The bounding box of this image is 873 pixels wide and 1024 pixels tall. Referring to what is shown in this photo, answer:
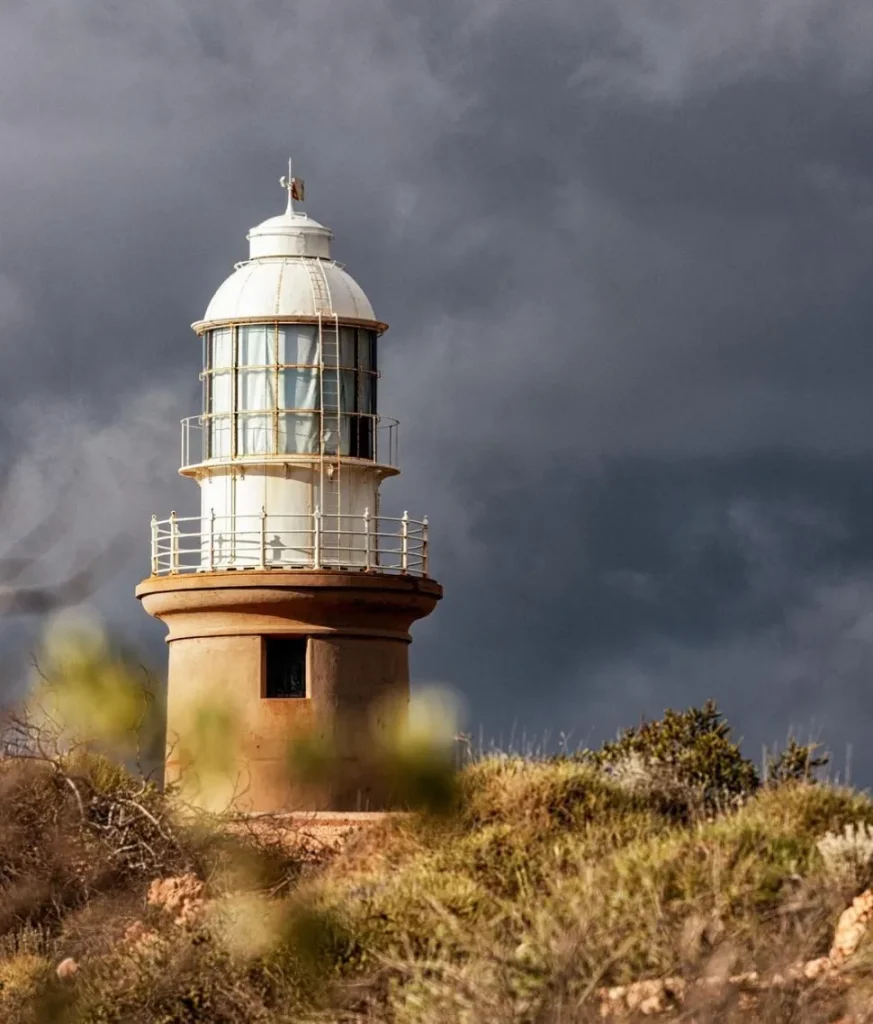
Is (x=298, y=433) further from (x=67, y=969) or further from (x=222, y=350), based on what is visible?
(x=67, y=969)

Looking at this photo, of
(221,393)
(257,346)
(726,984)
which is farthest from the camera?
(221,393)

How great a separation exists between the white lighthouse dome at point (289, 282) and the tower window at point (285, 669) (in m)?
4.11

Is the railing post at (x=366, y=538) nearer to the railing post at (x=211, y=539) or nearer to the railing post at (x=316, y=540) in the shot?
the railing post at (x=316, y=540)

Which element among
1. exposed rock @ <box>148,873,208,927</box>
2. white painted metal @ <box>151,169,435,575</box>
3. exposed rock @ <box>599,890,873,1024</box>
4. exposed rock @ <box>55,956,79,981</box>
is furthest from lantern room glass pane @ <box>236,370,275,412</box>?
exposed rock @ <box>599,890,873,1024</box>

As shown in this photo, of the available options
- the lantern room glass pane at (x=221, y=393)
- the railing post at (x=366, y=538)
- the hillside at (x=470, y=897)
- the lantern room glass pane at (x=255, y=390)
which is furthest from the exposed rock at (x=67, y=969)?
the lantern room glass pane at (x=221, y=393)

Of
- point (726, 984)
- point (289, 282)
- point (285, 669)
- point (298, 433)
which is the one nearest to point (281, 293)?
point (289, 282)

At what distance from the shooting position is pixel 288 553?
2902 cm

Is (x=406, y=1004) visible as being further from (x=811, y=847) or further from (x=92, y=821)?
(x=92, y=821)

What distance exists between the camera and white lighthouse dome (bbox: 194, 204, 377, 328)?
2948cm

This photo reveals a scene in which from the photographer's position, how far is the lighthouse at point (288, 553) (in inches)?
1120

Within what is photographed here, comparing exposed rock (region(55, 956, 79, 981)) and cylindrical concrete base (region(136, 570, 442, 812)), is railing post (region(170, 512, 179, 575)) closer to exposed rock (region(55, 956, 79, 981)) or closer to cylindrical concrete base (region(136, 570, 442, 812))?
cylindrical concrete base (region(136, 570, 442, 812))

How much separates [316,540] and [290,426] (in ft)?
5.09

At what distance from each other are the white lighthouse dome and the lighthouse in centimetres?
2

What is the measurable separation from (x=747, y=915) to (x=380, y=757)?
1083 cm
